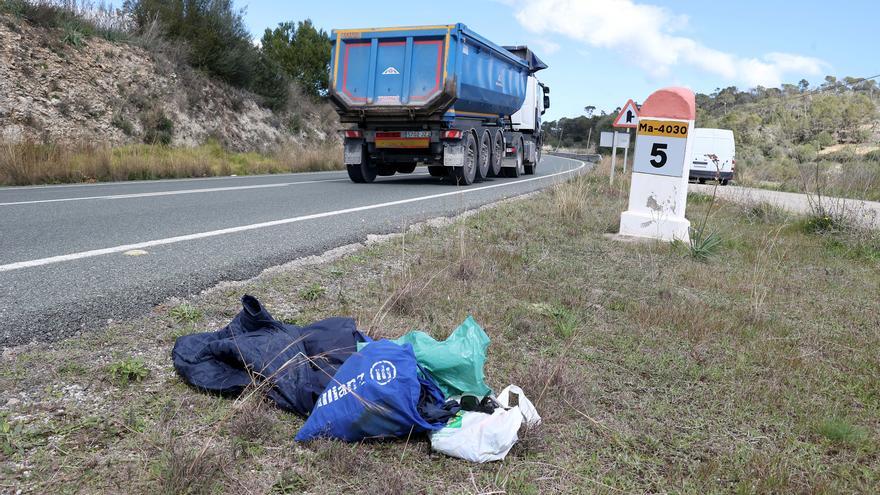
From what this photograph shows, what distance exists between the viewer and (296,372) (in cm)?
271

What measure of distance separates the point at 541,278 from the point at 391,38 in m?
9.73

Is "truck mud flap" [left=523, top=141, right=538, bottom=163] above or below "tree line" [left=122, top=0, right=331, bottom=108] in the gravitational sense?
below

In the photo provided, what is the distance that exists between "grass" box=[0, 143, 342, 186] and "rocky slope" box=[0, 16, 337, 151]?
3.60 feet

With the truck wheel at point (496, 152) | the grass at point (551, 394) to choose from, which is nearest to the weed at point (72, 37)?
the truck wheel at point (496, 152)

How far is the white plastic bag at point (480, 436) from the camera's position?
234 centimetres

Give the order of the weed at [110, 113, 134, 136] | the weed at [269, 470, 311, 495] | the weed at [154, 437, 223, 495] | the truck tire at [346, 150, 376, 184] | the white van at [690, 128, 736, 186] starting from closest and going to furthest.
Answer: the weed at [154, 437, 223, 495]
the weed at [269, 470, 311, 495]
the truck tire at [346, 150, 376, 184]
the weed at [110, 113, 134, 136]
the white van at [690, 128, 736, 186]

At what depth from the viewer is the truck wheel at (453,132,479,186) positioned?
1410 centimetres

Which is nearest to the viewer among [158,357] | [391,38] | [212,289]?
[158,357]

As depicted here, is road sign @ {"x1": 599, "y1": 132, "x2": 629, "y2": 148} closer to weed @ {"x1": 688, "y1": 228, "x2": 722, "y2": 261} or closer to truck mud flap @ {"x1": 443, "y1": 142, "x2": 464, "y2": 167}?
truck mud flap @ {"x1": 443, "y1": 142, "x2": 464, "y2": 167}

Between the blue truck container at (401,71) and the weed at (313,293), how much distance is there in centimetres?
948

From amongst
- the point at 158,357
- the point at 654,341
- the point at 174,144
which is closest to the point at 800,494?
the point at 654,341

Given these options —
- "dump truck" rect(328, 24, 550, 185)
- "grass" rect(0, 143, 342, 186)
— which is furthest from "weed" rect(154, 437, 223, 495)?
"dump truck" rect(328, 24, 550, 185)

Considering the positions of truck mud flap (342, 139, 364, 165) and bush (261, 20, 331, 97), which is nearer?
truck mud flap (342, 139, 364, 165)

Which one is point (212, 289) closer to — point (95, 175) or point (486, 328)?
point (486, 328)
